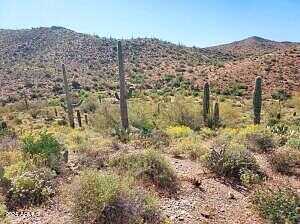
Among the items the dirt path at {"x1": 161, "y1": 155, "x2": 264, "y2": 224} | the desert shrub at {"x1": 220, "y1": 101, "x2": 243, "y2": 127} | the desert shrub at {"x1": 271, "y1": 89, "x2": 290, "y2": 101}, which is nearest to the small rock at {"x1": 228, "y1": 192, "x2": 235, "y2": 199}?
the dirt path at {"x1": 161, "y1": 155, "x2": 264, "y2": 224}

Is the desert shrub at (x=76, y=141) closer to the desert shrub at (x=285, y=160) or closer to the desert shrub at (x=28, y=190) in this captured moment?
the desert shrub at (x=28, y=190)

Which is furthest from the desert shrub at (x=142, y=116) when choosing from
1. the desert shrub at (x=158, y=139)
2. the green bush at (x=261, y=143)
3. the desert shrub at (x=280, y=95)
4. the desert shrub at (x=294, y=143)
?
the desert shrub at (x=280, y=95)

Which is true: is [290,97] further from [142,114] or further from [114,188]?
[114,188]

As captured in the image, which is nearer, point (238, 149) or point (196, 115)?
point (238, 149)

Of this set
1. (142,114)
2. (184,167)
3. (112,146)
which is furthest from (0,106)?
(184,167)

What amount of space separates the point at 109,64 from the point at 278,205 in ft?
170

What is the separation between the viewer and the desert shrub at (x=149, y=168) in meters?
11.3

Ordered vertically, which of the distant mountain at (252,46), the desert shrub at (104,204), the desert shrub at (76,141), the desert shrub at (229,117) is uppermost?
the distant mountain at (252,46)

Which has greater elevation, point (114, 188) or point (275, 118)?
point (114, 188)

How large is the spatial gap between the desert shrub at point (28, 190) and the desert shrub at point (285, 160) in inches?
274

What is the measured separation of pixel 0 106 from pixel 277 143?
32.2m

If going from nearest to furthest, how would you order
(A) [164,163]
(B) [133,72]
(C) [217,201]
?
(C) [217,201] < (A) [164,163] < (B) [133,72]

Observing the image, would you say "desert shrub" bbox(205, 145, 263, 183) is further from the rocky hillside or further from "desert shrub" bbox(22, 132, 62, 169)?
the rocky hillside

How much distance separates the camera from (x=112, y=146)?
51.2ft
